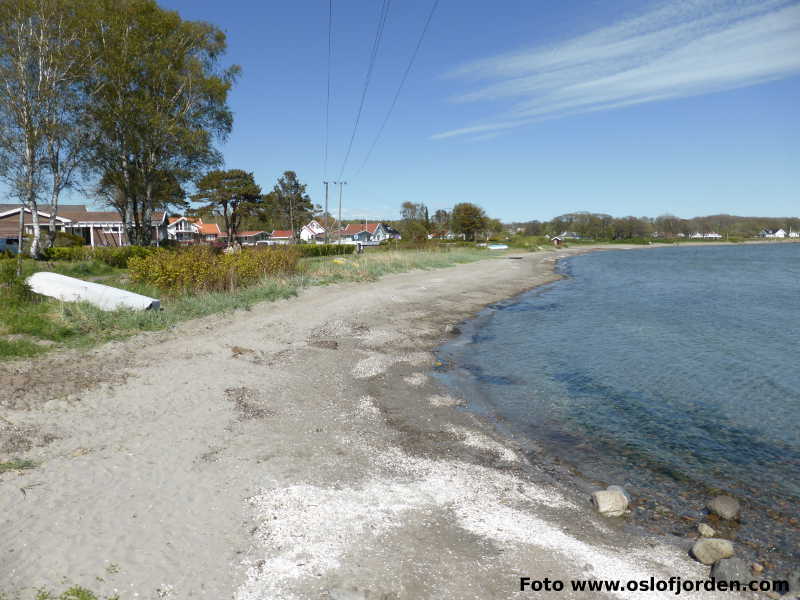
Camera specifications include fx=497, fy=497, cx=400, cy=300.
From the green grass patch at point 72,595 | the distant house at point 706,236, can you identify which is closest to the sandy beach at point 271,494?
the green grass patch at point 72,595

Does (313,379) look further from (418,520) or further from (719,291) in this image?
(719,291)

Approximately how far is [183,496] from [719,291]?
35.1 metres

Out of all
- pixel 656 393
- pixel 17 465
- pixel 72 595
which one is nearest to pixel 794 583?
pixel 72 595

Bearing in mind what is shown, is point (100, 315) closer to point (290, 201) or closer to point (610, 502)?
point (610, 502)

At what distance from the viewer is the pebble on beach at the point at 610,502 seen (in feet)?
17.7

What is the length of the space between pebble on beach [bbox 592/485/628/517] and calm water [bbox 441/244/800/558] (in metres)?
0.80

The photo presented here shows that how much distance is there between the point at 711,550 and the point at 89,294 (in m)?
14.7

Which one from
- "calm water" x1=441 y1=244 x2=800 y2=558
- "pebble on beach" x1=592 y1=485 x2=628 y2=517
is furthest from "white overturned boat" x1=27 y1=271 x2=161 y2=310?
"pebble on beach" x1=592 y1=485 x2=628 y2=517

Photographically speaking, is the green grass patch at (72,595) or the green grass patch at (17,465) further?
the green grass patch at (17,465)

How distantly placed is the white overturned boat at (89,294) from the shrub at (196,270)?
2.27 metres

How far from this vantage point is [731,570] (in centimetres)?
429

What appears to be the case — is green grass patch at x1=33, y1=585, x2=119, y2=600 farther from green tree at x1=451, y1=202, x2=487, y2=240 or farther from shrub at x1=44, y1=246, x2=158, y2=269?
green tree at x1=451, y1=202, x2=487, y2=240

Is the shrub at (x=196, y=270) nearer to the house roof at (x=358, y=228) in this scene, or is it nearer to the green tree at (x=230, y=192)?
the green tree at (x=230, y=192)

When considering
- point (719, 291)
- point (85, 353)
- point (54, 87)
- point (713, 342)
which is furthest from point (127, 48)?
point (719, 291)
